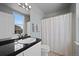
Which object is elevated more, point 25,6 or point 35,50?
point 25,6

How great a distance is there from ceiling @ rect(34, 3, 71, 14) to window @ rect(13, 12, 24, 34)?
1.55 ft

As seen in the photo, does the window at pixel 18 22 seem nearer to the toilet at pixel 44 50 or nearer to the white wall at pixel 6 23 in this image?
the white wall at pixel 6 23

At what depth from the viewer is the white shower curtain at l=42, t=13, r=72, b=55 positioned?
1879 mm

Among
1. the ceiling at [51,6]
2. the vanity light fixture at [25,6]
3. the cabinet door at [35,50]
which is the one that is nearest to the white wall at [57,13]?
the ceiling at [51,6]

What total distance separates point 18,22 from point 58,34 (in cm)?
98

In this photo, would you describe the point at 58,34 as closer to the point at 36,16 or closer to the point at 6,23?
the point at 36,16

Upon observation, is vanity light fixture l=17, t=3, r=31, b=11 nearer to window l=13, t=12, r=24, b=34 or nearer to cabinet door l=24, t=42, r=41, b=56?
window l=13, t=12, r=24, b=34

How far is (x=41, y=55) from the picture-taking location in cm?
181

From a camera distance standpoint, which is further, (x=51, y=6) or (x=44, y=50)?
(x=44, y=50)

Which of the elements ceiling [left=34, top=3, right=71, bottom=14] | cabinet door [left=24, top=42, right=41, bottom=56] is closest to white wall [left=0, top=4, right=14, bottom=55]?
cabinet door [left=24, top=42, right=41, bottom=56]

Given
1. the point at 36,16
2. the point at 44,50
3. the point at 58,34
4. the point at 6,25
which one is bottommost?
the point at 44,50

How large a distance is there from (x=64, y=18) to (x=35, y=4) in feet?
2.38

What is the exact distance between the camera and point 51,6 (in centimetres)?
180

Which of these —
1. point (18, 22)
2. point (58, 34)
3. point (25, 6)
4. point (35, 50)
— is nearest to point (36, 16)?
point (25, 6)
